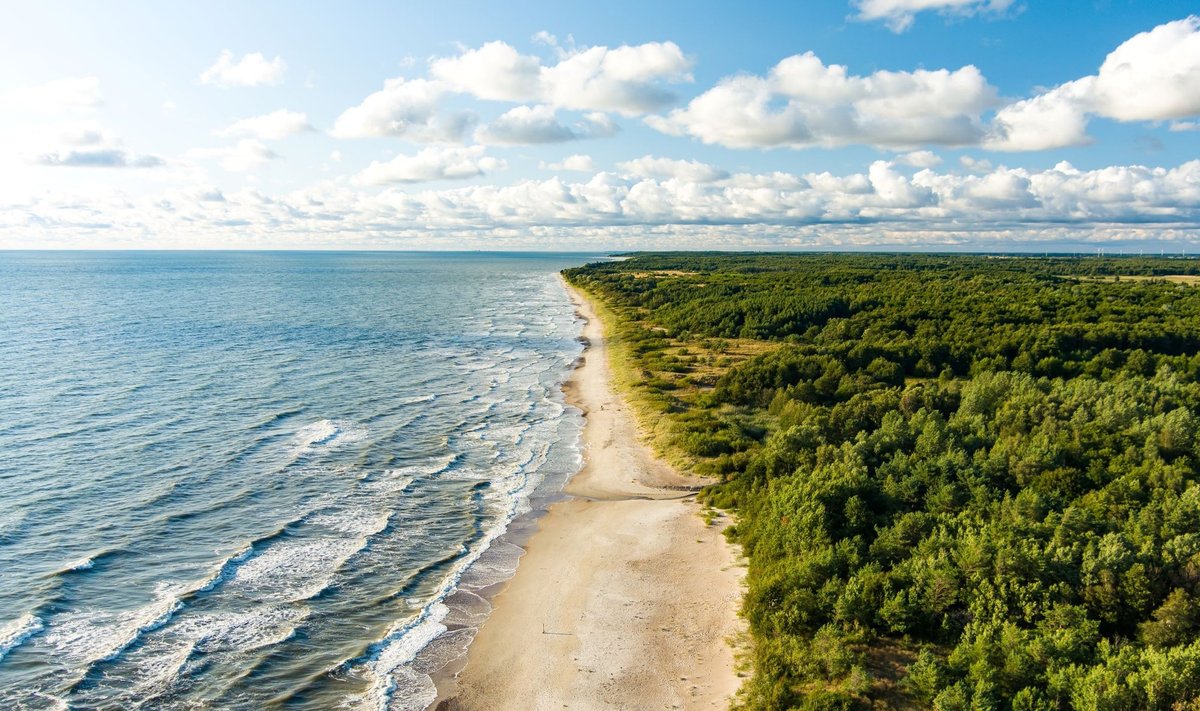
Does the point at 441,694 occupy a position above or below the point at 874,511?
below

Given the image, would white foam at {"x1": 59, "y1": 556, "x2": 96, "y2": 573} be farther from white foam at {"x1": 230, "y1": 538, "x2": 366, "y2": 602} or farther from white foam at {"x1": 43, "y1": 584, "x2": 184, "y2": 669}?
white foam at {"x1": 230, "y1": 538, "x2": 366, "y2": 602}

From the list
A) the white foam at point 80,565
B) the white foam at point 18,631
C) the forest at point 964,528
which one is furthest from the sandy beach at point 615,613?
the white foam at point 80,565

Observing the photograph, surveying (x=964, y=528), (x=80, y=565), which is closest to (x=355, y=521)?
(x=80, y=565)

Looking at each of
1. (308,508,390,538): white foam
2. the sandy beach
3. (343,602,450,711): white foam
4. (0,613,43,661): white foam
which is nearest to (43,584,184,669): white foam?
(0,613,43,661): white foam

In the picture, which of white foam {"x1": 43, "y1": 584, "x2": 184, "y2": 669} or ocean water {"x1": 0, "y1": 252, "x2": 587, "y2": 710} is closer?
ocean water {"x1": 0, "y1": 252, "x2": 587, "y2": 710}

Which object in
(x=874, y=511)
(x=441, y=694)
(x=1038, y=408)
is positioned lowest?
(x=441, y=694)

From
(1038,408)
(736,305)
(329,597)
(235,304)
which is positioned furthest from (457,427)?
(235,304)

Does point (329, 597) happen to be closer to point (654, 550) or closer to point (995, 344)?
point (654, 550)
